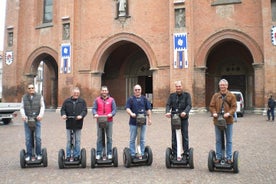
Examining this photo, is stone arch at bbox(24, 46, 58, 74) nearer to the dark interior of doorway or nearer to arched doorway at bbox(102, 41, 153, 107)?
arched doorway at bbox(102, 41, 153, 107)

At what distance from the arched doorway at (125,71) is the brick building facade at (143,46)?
88mm

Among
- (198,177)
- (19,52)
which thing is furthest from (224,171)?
(19,52)

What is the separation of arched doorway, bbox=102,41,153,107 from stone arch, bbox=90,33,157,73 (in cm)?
341

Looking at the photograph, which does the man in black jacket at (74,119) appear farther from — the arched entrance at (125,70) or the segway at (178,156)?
the arched entrance at (125,70)

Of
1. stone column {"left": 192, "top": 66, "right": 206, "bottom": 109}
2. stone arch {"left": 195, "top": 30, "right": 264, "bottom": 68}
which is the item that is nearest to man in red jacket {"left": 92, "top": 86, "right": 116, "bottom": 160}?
stone column {"left": 192, "top": 66, "right": 206, "bottom": 109}

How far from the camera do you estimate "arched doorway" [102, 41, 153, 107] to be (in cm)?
2847

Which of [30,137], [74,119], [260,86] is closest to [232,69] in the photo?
[260,86]

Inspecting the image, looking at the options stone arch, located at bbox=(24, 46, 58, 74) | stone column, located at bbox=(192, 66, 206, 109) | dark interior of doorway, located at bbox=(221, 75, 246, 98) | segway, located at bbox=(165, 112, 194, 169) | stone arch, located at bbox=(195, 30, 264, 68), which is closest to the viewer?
segway, located at bbox=(165, 112, 194, 169)

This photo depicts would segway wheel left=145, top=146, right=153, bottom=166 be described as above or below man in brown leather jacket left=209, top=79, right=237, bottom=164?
below

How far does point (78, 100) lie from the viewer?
6.79m

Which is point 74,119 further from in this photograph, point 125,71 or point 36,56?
point 36,56

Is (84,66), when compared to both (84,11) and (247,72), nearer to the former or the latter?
(84,11)

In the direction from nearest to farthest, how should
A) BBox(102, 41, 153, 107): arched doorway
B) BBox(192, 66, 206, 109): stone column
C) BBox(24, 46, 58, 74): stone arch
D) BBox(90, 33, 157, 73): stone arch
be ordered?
BBox(192, 66, 206, 109): stone column < BBox(90, 33, 157, 73): stone arch < BBox(24, 46, 58, 74): stone arch < BBox(102, 41, 153, 107): arched doorway

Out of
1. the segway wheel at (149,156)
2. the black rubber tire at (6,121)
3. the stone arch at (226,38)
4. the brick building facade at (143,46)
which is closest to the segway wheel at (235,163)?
the segway wheel at (149,156)
